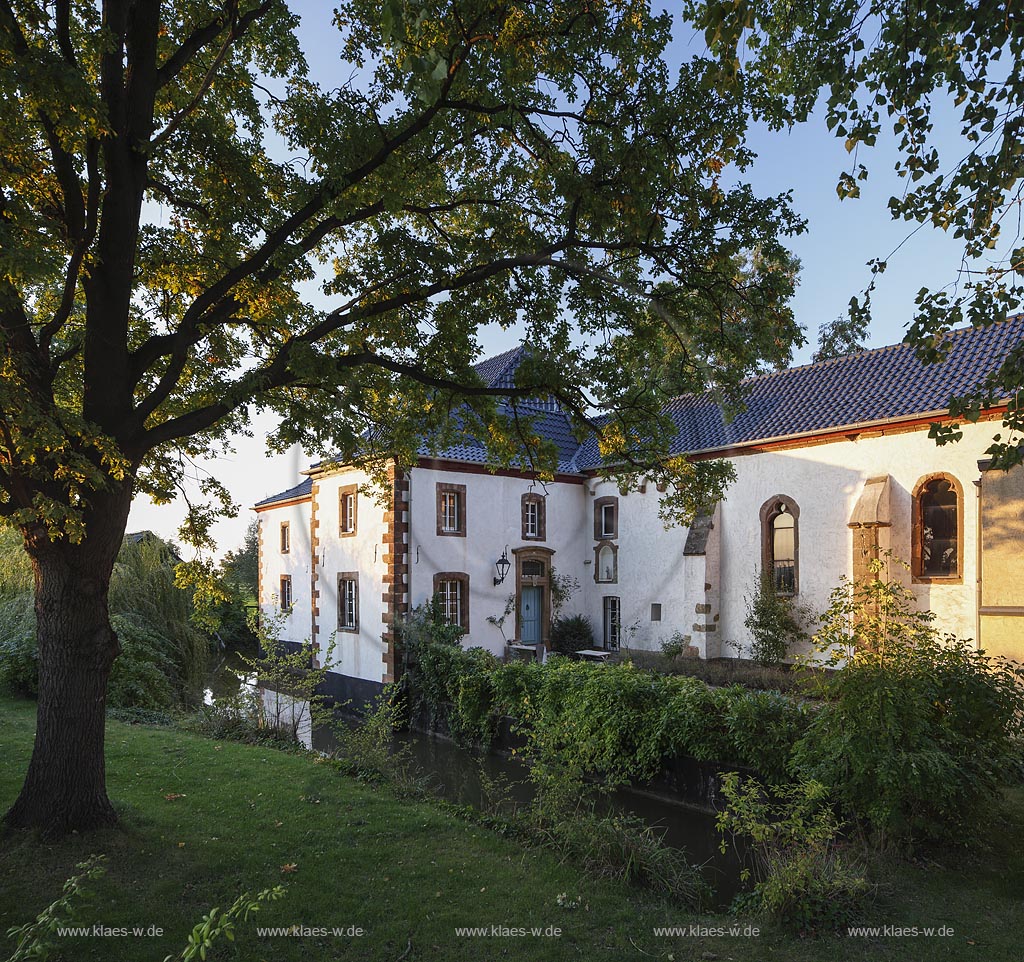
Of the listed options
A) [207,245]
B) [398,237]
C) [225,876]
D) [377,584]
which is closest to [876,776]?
[225,876]

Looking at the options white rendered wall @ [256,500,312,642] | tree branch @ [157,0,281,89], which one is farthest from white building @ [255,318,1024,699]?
tree branch @ [157,0,281,89]

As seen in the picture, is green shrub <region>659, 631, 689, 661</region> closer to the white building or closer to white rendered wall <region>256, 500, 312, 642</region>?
the white building

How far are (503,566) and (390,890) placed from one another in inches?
548

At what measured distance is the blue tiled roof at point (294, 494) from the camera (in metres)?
25.5

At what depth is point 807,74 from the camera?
530cm

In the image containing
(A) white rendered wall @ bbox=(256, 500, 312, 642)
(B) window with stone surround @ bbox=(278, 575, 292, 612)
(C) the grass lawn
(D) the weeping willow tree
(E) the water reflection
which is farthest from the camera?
(B) window with stone surround @ bbox=(278, 575, 292, 612)

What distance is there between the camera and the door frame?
20.2 metres

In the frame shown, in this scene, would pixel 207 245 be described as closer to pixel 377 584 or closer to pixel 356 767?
pixel 356 767

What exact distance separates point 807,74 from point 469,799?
10.3 m

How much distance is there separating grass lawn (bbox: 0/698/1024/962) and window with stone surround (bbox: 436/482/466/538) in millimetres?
10661

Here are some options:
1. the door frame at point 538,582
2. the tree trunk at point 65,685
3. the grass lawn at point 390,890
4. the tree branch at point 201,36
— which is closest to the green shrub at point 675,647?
the door frame at point 538,582

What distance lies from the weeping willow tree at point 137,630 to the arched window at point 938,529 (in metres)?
15.8

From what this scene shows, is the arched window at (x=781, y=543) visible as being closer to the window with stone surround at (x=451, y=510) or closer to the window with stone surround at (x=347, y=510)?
the window with stone surround at (x=451, y=510)

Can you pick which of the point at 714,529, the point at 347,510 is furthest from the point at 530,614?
the point at 347,510
